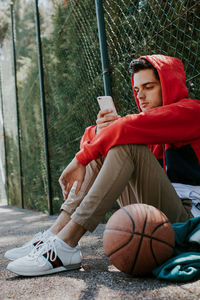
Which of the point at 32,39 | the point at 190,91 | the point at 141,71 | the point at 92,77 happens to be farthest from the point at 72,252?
the point at 32,39

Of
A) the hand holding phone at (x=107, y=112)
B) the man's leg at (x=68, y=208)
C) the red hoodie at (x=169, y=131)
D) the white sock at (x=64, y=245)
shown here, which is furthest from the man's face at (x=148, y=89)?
the white sock at (x=64, y=245)

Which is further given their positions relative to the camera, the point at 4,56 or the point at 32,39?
the point at 4,56

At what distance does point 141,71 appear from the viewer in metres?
2.47

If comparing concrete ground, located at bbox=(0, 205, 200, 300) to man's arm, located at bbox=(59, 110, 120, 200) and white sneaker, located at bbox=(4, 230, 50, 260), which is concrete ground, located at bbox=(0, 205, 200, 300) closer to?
white sneaker, located at bbox=(4, 230, 50, 260)

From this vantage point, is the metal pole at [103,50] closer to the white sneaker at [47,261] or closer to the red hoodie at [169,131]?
the red hoodie at [169,131]

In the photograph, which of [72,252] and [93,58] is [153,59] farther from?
[93,58]

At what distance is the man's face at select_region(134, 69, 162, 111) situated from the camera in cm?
241

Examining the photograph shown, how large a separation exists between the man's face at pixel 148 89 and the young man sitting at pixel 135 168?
102 millimetres

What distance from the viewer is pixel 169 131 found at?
2062 millimetres

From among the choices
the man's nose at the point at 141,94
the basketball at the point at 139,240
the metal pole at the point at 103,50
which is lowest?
the basketball at the point at 139,240

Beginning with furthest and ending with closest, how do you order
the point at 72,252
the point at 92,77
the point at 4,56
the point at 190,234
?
the point at 4,56 < the point at 92,77 < the point at 72,252 < the point at 190,234

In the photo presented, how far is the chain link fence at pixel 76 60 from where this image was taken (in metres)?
2.83

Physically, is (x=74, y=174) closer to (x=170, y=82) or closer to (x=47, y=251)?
(x=47, y=251)

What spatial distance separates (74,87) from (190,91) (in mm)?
2547
